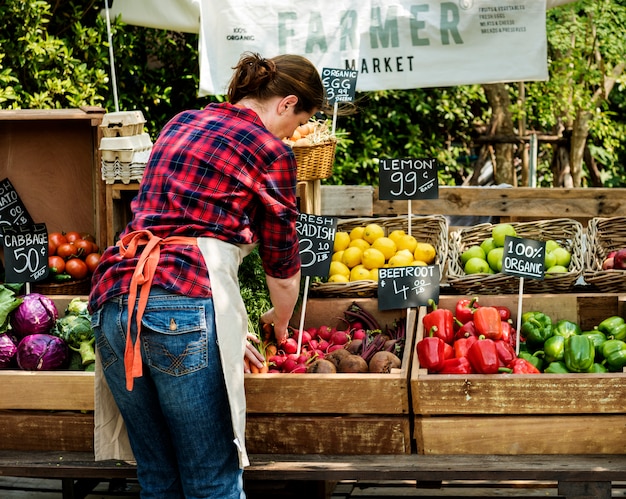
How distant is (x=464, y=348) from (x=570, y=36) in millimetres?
5839

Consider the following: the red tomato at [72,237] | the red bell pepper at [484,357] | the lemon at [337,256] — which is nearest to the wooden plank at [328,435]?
the red bell pepper at [484,357]

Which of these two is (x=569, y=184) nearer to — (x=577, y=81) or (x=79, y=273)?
(x=577, y=81)

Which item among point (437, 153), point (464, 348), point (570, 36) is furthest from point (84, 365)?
point (570, 36)

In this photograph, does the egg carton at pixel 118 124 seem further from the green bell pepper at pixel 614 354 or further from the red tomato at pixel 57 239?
the green bell pepper at pixel 614 354

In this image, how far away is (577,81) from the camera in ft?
28.2

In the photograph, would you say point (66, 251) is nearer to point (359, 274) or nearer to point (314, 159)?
point (314, 159)

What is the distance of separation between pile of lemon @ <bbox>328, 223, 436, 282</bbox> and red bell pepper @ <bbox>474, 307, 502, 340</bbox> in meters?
0.64

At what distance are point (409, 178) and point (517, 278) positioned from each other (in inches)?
27.3

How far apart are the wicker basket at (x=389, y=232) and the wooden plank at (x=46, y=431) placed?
48.8 inches

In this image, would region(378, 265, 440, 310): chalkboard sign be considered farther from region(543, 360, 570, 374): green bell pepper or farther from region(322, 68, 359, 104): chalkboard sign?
region(322, 68, 359, 104): chalkboard sign

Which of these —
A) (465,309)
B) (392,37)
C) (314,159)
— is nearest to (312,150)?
(314,159)

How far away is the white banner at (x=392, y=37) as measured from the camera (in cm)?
508

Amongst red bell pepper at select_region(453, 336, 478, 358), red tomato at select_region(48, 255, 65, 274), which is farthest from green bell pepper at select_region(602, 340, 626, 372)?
red tomato at select_region(48, 255, 65, 274)

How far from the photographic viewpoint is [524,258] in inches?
143
